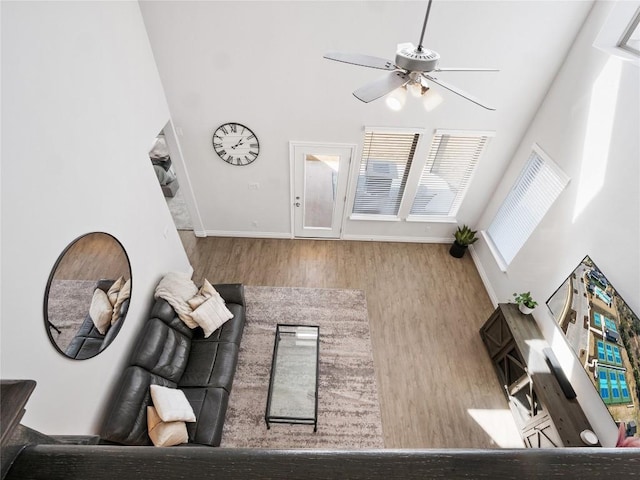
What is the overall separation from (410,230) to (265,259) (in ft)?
7.73

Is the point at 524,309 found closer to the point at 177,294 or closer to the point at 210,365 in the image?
the point at 210,365

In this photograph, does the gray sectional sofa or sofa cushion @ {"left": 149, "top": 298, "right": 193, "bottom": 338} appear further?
sofa cushion @ {"left": 149, "top": 298, "right": 193, "bottom": 338}

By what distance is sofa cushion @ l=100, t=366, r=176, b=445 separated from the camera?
8.70 ft

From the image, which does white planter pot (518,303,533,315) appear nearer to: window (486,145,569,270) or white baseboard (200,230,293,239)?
window (486,145,569,270)

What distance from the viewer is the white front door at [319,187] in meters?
4.46

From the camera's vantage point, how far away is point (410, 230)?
17.9ft

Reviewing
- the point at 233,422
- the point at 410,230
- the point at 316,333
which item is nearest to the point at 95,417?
the point at 233,422

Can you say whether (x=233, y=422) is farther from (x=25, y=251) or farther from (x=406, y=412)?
(x=25, y=251)

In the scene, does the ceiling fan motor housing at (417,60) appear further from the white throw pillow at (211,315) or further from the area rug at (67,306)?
the white throw pillow at (211,315)

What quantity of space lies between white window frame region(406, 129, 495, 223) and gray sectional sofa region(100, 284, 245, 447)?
10.1 ft

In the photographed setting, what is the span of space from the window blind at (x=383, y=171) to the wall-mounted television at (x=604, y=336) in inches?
92.8

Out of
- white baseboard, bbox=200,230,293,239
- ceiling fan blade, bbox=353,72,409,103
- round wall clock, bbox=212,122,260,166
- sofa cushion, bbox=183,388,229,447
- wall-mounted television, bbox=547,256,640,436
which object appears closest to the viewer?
ceiling fan blade, bbox=353,72,409,103

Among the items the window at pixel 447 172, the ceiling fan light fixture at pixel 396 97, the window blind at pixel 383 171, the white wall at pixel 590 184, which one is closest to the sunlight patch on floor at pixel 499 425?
the white wall at pixel 590 184

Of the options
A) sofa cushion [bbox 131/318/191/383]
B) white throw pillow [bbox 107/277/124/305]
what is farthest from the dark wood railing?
sofa cushion [bbox 131/318/191/383]
